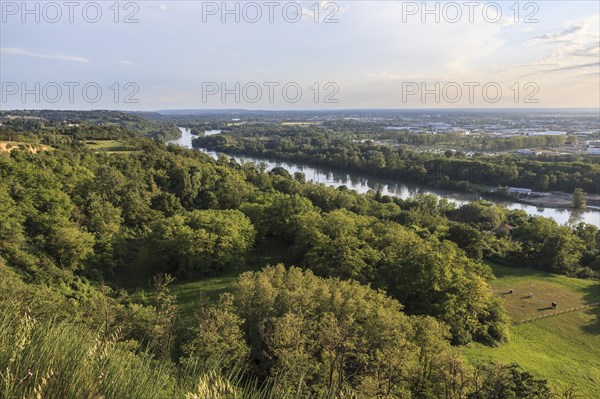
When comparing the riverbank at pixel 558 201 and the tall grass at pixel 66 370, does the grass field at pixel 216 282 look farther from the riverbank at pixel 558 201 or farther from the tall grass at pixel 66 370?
the riverbank at pixel 558 201

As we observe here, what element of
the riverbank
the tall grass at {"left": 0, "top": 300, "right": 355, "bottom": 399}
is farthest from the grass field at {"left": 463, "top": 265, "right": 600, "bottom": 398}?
the riverbank

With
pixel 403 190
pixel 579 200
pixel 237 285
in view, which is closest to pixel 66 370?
pixel 237 285

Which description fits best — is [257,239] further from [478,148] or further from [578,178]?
[478,148]

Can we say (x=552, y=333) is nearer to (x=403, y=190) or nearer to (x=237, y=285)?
(x=237, y=285)

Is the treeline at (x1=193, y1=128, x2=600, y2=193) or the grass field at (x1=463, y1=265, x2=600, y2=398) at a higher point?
the treeline at (x1=193, y1=128, x2=600, y2=193)

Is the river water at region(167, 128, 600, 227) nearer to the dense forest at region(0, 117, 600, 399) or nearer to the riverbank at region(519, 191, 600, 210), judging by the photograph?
the riverbank at region(519, 191, 600, 210)

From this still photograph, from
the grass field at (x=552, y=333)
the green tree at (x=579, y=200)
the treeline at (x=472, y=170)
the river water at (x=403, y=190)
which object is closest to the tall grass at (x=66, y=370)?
the grass field at (x=552, y=333)
